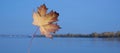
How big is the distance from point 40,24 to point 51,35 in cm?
4

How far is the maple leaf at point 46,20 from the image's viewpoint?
2.84ft

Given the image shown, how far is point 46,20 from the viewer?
86 centimetres

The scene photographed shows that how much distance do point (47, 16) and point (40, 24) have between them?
0.09 feet

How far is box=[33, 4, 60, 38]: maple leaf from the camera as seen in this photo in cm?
86

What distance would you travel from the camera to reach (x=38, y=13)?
0.87m

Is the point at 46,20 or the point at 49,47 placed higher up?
the point at 49,47

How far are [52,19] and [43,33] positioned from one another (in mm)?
42

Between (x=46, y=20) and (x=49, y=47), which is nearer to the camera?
(x=46, y=20)

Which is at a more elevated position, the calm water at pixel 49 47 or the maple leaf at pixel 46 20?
the calm water at pixel 49 47

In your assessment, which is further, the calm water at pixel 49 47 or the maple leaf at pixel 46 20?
the calm water at pixel 49 47

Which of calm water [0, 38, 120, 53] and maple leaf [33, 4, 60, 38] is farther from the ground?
calm water [0, 38, 120, 53]

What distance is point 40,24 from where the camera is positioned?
34.5 inches

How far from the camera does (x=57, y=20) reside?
857mm

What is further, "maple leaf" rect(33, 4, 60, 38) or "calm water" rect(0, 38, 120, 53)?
"calm water" rect(0, 38, 120, 53)
